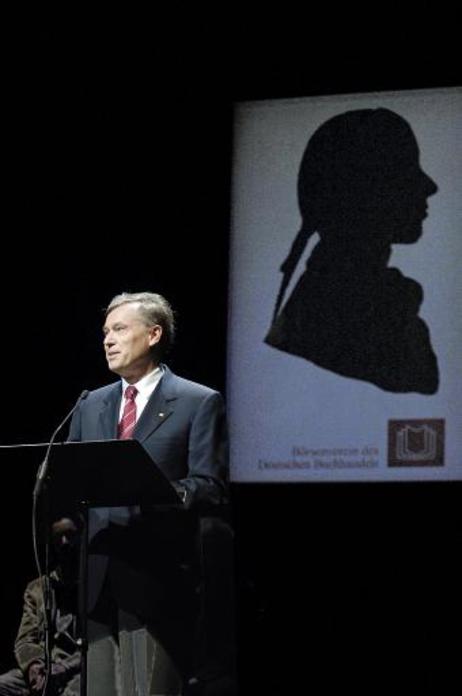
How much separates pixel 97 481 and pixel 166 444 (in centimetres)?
42

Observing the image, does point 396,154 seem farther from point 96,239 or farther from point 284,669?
point 284,669

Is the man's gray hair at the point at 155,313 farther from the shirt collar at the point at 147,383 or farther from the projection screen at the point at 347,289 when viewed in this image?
the projection screen at the point at 347,289

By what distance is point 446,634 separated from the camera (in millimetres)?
4953

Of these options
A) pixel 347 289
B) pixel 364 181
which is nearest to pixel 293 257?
pixel 347 289

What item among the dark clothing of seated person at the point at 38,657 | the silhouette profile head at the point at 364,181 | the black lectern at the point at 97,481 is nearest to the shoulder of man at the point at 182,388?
the black lectern at the point at 97,481

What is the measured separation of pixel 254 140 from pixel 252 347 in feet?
3.26

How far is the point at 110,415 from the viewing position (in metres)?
3.45

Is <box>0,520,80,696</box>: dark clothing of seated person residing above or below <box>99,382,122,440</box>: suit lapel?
below

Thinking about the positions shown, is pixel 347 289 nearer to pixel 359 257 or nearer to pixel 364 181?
pixel 359 257

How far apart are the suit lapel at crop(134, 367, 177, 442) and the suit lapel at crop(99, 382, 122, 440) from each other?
0.08m

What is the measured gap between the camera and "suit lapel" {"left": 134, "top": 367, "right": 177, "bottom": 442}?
339 cm

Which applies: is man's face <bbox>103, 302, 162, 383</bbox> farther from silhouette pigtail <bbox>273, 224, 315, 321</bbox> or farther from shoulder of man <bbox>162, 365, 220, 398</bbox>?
silhouette pigtail <bbox>273, 224, 315, 321</bbox>

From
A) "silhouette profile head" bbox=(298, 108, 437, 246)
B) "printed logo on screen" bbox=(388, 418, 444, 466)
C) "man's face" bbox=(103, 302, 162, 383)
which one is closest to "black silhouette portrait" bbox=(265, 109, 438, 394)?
"silhouette profile head" bbox=(298, 108, 437, 246)

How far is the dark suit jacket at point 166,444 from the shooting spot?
318cm
